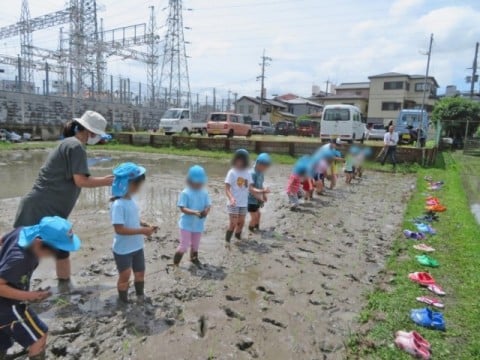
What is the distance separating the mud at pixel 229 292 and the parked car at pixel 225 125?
1704 centimetres

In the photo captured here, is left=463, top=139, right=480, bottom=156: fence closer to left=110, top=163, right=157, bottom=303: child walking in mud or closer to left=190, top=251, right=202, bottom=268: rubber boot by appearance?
left=190, top=251, right=202, bottom=268: rubber boot

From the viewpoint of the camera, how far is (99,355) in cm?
282

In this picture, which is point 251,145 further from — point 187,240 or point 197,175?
point 197,175

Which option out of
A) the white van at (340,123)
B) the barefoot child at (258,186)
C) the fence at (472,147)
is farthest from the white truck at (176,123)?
the barefoot child at (258,186)

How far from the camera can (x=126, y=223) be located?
3.37m

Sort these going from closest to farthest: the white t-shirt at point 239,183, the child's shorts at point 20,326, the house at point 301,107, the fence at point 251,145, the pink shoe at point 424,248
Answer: the child's shorts at point 20,326 → the pink shoe at point 424,248 → the white t-shirt at point 239,183 → the fence at point 251,145 → the house at point 301,107

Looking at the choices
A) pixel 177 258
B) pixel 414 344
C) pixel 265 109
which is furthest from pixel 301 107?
pixel 414 344

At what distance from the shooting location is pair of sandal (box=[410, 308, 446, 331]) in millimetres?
3259

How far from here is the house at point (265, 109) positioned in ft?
185

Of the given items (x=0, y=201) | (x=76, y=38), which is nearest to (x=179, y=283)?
(x=0, y=201)

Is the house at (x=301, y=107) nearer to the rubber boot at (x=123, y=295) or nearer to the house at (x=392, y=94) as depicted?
the house at (x=392, y=94)

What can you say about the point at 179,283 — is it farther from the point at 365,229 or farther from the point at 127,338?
the point at 365,229

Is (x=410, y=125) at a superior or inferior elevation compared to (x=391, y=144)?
superior

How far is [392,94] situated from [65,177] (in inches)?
2112
